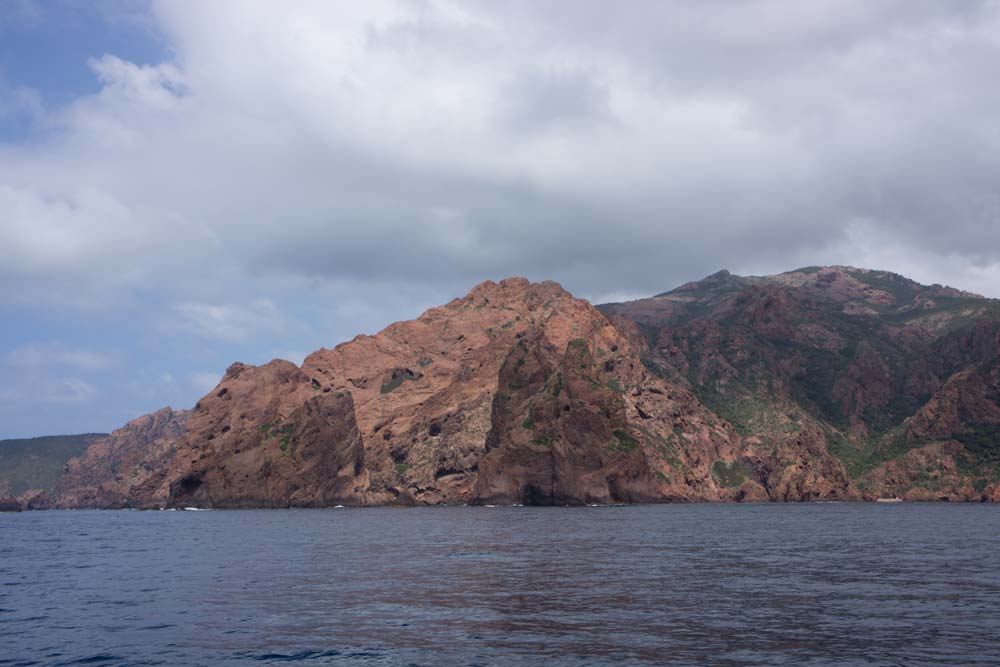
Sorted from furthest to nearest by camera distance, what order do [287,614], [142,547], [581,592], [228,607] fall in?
1. [142,547]
2. [581,592]
3. [228,607]
4. [287,614]

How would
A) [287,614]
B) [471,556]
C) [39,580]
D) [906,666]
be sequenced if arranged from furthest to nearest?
[471,556] → [39,580] → [287,614] → [906,666]

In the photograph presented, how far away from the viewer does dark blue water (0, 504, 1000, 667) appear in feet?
109

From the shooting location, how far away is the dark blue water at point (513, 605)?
109 feet

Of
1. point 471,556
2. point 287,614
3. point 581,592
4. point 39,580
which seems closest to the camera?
point 287,614

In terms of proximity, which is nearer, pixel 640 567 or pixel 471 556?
pixel 640 567

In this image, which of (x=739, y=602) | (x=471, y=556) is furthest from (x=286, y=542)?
(x=739, y=602)

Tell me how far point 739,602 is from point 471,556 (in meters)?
33.6

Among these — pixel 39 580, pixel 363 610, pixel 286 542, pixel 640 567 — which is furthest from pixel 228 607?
pixel 286 542

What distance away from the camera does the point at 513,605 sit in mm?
44531

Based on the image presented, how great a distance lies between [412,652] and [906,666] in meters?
18.6

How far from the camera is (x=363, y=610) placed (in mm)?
43719

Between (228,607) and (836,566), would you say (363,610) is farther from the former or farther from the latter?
(836,566)

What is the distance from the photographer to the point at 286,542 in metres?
98.8

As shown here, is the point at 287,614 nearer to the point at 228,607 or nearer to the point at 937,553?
the point at 228,607
